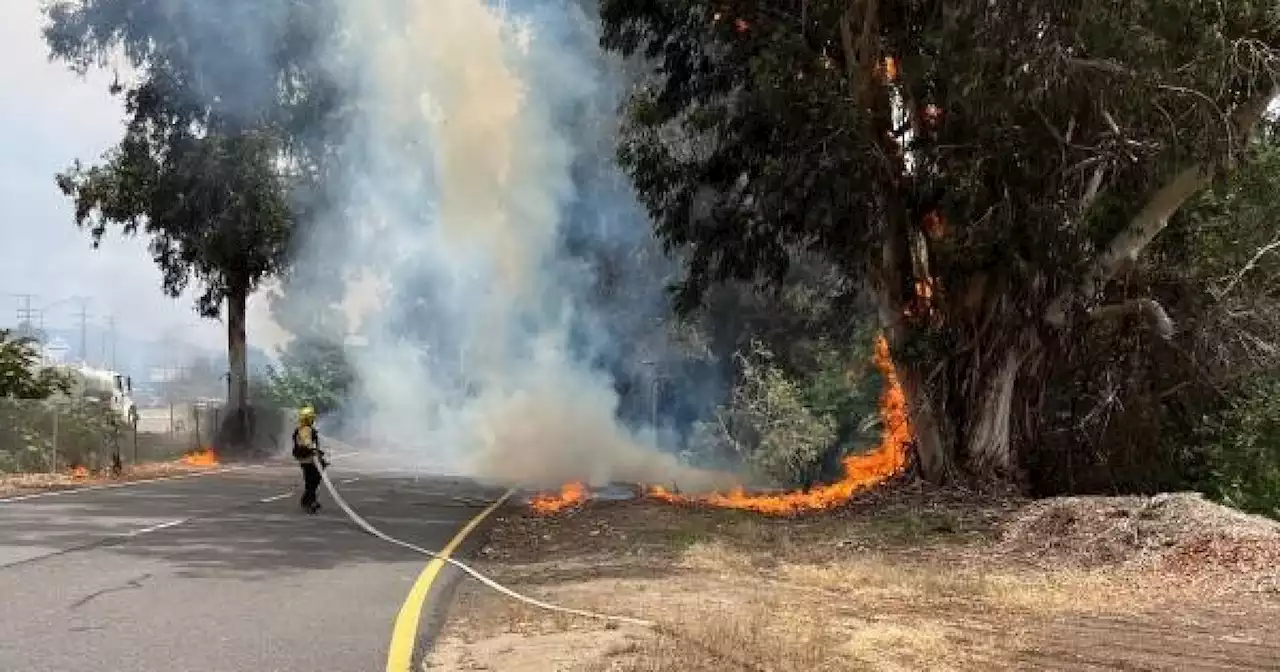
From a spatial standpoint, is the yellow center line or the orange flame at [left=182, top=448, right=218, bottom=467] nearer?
the yellow center line

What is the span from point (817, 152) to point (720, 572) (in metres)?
7.63

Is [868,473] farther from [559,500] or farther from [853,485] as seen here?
[559,500]

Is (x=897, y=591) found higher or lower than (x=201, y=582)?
lower

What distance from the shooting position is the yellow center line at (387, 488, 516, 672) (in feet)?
22.9

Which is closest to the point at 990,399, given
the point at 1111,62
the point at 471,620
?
the point at 1111,62

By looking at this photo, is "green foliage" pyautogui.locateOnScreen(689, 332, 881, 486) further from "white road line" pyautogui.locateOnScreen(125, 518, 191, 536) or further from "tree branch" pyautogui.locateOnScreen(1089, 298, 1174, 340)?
"white road line" pyautogui.locateOnScreen(125, 518, 191, 536)

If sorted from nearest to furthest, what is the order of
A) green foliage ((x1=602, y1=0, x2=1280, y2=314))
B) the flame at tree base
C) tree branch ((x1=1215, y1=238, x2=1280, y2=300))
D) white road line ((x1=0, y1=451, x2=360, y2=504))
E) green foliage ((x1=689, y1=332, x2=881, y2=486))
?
green foliage ((x1=602, y1=0, x2=1280, y2=314)) → tree branch ((x1=1215, y1=238, x2=1280, y2=300)) → white road line ((x1=0, y1=451, x2=360, y2=504)) → the flame at tree base → green foliage ((x1=689, y1=332, x2=881, y2=486))

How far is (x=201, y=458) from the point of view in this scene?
33.4m

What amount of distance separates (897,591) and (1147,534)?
137 inches

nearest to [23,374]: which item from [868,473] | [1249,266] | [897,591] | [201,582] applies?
[868,473]

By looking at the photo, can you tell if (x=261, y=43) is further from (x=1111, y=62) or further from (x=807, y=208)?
(x=1111, y=62)

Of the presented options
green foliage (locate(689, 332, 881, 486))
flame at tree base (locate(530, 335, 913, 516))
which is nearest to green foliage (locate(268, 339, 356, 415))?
green foliage (locate(689, 332, 881, 486))

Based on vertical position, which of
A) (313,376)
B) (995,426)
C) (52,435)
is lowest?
(995,426)

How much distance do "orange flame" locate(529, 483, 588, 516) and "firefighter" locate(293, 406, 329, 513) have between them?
11.3ft
